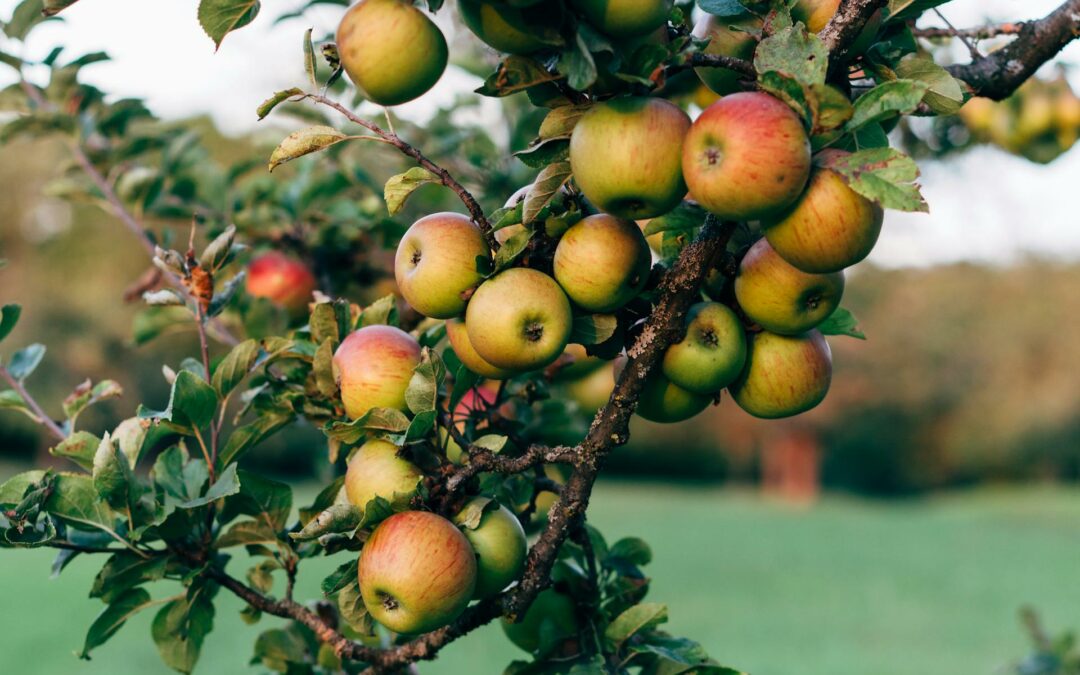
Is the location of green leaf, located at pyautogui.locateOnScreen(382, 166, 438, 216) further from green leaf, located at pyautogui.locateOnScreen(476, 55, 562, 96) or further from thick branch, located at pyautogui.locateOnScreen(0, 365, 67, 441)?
thick branch, located at pyautogui.locateOnScreen(0, 365, 67, 441)

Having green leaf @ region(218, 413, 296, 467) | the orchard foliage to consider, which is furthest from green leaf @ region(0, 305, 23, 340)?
green leaf @ region(218, 413, 296, 467)

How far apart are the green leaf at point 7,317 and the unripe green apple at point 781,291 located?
0.82 meters

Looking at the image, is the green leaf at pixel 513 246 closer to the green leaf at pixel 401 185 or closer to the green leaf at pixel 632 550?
the green leaf at pixel 401 185

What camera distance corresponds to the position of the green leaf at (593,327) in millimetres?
830

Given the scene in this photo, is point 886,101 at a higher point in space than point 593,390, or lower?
higher

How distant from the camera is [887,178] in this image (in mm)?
660

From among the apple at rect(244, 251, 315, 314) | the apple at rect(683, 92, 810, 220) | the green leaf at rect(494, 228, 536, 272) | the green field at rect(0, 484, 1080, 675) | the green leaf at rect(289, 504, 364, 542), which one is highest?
the apple at rect(683, 92, 810, 220)

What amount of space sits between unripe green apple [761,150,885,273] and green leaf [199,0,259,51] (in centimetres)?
45

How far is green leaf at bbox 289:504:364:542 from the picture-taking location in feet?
2.67

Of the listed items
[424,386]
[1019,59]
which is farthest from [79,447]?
[1019,59]

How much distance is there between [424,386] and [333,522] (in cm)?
14

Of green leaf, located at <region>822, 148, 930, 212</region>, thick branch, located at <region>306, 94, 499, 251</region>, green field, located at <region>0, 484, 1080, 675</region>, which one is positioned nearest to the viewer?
green leaf, located at <region>822, 148, 930, 212</region>

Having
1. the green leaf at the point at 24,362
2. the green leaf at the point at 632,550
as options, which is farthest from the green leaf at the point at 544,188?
the green leaf at the point at 24,362

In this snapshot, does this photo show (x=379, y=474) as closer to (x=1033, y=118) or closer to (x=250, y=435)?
(x=250, y=435)
